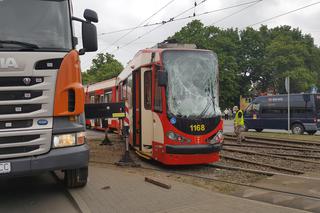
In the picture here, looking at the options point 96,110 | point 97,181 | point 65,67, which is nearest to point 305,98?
point 96,110

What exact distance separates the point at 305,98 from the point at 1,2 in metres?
20.7

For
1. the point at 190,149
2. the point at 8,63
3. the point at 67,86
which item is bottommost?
the point at 190,149

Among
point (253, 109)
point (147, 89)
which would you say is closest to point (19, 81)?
point (147, 89)

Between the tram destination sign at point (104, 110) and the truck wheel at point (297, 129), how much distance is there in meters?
15.7

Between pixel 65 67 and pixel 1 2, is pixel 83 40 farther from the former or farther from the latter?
pixel 1 2

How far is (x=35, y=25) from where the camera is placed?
265 inches

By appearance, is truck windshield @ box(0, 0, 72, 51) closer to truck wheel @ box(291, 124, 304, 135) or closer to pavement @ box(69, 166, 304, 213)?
pavement @ box(69, 166, 304, 213)

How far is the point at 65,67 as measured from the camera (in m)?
6.66

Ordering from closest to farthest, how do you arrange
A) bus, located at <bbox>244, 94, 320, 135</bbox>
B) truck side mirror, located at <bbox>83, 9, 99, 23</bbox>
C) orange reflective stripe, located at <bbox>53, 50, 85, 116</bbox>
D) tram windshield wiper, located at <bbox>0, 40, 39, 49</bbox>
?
1. tram windshield wiper, located at <bbox>0, 40, 39, 49</bbox>
2. orange reflective stripe, located at <bbox>53, 50, 85, 116</bbox>
3. truck side mirror, located at <bbox>83, 9, 99, 23</bbox>
4. bus, located at <bbox>244, 94, 320, 135</bbox>

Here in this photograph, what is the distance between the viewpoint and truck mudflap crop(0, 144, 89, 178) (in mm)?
6375

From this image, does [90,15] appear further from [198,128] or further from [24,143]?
[198,128]

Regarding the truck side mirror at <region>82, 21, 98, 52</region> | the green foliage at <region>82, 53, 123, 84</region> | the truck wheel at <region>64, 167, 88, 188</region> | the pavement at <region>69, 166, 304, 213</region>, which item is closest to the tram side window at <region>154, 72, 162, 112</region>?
the pavement at <region>69, 166, 304, 213</region>

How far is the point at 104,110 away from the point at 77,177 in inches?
131

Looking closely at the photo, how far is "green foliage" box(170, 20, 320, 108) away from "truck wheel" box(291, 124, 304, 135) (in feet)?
111
